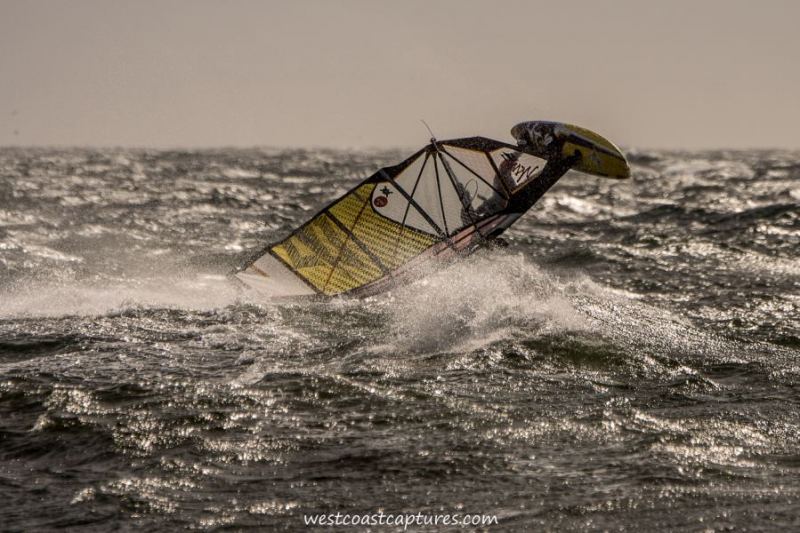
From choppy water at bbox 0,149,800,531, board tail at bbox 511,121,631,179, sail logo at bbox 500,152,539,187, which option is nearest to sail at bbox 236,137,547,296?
sail logo at bbox 500,152,539,187

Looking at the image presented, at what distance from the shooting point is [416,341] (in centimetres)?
1109

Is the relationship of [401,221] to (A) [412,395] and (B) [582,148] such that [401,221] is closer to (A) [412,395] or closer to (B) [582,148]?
(B) [582,148]

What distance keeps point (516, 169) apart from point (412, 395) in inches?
233

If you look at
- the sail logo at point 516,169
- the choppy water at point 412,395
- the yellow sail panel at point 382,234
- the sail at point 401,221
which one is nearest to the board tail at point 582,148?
the sail logo at point 516,169

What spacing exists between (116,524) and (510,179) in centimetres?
901

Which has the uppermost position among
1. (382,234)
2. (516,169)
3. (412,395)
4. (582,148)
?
(582,148)

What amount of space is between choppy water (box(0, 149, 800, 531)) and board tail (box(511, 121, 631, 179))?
1.87 metres

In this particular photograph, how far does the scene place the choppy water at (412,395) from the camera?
264 inches

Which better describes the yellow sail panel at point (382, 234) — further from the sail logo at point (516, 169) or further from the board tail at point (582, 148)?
the board tail at point (582, 148)

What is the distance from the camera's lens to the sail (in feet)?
46.2

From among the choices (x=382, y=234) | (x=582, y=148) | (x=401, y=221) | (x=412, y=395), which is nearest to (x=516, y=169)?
(x=582, y=148)

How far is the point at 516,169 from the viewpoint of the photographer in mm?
14031

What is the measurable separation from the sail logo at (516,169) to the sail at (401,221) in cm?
1

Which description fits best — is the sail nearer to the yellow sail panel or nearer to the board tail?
the yellow sail panel
